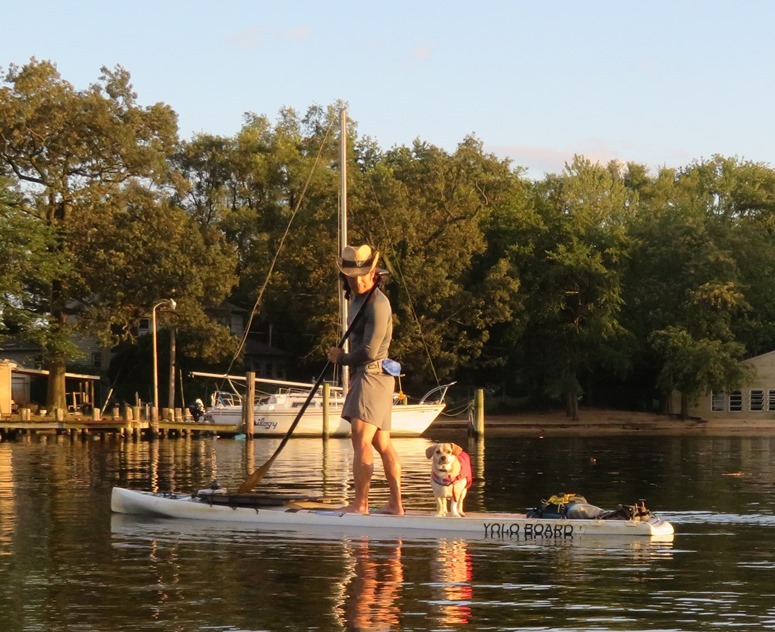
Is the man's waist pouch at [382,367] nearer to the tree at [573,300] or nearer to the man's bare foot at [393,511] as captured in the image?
the man's bare foot at [393,511]

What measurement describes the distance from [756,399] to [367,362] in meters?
59.7

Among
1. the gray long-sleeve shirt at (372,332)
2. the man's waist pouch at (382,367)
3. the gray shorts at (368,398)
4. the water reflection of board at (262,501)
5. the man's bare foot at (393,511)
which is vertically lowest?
the man's bare foot at (393,511)

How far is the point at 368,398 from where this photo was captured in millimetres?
15930

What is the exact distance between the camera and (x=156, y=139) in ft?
198

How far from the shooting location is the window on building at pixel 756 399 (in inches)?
2837

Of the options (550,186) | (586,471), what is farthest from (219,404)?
(550,186)

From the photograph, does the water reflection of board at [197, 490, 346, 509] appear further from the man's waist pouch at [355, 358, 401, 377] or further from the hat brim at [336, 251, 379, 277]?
the hat brim at [336, 251, 379, 277]

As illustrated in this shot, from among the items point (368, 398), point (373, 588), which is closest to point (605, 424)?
point (368, 398)

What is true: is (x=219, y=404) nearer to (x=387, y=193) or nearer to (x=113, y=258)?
(x=113, y=258)

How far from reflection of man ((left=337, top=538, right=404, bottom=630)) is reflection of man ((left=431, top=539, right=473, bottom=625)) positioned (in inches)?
13.9

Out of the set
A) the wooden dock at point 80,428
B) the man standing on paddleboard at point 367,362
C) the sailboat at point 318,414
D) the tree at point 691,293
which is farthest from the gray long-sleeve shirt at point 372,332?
the tree at point 691,293

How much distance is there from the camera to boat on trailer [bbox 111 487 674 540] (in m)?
15.9

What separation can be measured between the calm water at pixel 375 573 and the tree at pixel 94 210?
33903 mm

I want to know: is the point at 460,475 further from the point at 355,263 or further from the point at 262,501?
the point at 355,263
